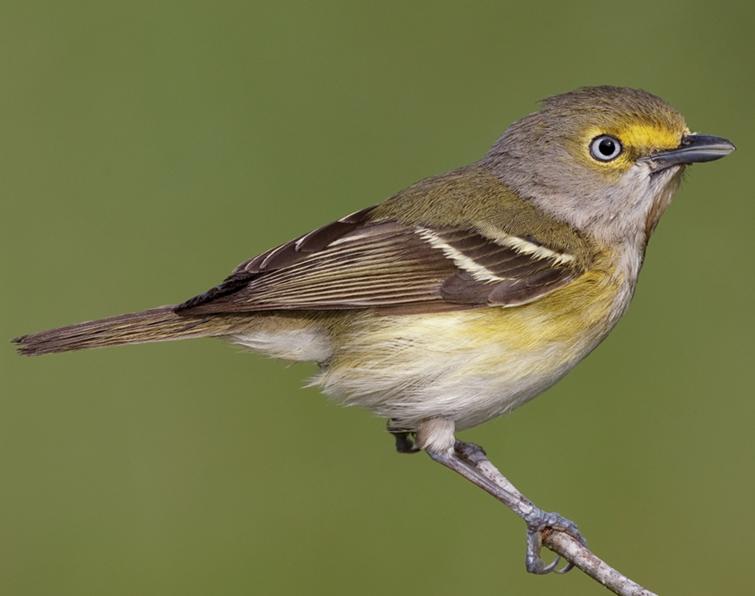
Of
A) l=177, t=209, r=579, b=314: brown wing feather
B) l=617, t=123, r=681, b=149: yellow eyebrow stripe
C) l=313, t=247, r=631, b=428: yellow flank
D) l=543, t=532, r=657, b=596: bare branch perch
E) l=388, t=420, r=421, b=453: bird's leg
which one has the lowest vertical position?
l=543, t=532, r=657, b=596: bare branch perch

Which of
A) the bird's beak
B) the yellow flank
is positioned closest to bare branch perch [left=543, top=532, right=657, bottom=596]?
the yellow flank

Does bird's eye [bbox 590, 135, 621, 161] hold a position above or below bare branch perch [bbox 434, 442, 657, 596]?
above

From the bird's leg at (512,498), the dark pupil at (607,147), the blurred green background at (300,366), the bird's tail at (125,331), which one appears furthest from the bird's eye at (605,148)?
the blurred green background at (300,366)

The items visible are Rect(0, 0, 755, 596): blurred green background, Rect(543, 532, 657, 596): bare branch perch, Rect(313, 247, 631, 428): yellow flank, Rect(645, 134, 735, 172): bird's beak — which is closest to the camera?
Rect(543, 532, 657, 596): bare branch perch

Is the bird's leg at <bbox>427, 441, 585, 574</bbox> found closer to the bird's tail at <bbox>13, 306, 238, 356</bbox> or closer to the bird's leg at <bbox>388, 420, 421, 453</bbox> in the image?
the bird's leg at <bbox>388, 420, 421, 453</bbox>

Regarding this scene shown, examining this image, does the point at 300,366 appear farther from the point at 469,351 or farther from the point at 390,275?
the point at 469,351

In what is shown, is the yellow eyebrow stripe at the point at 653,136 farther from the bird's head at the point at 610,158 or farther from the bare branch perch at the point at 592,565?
the bare branch perch at the point at 592,565

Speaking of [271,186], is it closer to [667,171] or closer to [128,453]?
[128,453]
